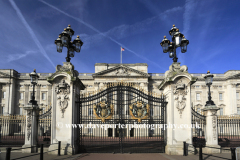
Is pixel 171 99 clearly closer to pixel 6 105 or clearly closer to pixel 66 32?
pixel 66 32

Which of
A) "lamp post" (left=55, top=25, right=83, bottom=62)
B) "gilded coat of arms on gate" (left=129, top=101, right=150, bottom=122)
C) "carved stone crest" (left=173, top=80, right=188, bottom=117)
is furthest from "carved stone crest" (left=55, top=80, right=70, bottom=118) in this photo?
"carved stone crest" (left=173, top=80, right=188, bottom=117)

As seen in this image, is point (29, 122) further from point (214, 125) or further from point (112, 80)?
point (112, 80)

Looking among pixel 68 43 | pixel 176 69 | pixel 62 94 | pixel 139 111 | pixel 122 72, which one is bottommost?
pixel 139 111

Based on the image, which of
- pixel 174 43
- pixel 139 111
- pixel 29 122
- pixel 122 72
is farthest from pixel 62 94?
pixel 122 72

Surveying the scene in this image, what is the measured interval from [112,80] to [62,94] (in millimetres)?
32814

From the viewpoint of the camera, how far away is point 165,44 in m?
12.6

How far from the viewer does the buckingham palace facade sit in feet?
145

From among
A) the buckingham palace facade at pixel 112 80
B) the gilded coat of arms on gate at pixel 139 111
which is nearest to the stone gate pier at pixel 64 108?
the gilded coat of arms on gate at pixel 139 111

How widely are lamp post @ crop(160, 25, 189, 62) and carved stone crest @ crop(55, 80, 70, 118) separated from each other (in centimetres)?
727

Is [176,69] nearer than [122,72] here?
Yes

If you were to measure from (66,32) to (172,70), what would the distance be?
292 inches

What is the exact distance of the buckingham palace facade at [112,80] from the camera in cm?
4416

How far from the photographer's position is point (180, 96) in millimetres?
11227

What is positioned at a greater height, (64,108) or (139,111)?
(64,108)
